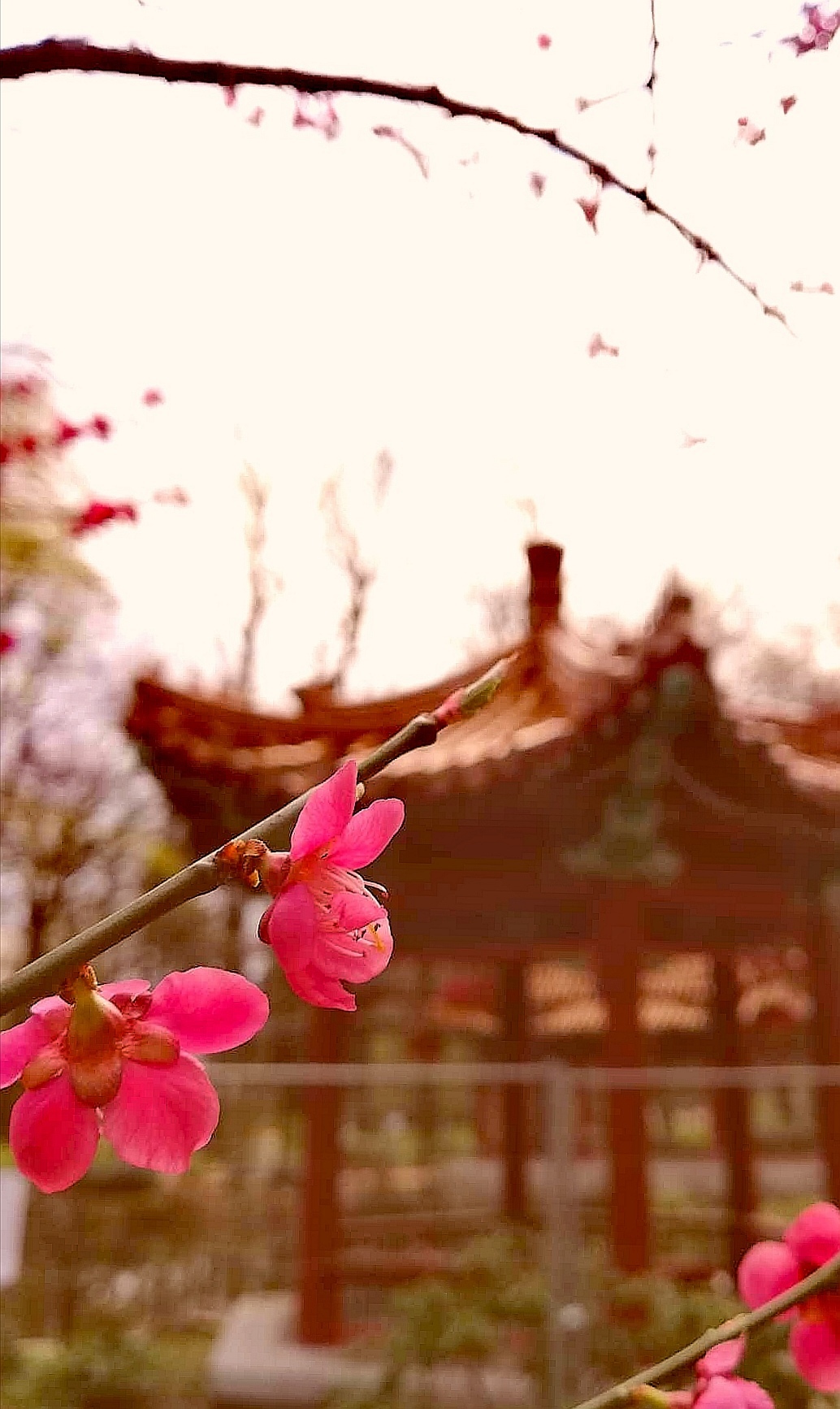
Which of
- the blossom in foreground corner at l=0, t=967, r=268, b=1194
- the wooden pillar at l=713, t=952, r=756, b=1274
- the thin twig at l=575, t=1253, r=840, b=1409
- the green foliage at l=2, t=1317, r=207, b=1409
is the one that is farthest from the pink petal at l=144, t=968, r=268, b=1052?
the wooden pillar at l=713, t=952, r=756, b=1274

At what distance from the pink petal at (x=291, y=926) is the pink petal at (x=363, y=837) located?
0.02m

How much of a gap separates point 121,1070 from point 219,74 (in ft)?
→ 2.26

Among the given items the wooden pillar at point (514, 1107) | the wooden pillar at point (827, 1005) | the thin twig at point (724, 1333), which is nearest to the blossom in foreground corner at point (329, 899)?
the thin twig at point (724, 1333)

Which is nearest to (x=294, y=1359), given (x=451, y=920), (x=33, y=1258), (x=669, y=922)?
(x=33, y=1258)

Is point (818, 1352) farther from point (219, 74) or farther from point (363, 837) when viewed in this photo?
point (219, 74)

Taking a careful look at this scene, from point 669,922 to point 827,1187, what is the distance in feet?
4.51

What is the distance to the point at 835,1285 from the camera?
1.61 ft

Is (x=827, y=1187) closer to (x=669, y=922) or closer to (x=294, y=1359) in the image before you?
(x=669, y=922)

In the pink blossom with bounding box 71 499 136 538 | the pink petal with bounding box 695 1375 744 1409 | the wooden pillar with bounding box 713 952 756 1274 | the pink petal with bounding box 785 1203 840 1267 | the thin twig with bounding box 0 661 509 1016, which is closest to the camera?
the thin twig with bounding box 0 661 509 1016

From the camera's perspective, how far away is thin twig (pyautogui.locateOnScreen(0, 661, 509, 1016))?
1.08ft

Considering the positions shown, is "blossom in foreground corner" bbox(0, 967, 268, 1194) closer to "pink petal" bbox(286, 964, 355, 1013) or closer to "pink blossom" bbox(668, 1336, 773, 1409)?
"pink petal" bbox(286, 964, 355, 1013)

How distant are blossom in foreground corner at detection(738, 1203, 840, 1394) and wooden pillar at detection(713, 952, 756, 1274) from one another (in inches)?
170

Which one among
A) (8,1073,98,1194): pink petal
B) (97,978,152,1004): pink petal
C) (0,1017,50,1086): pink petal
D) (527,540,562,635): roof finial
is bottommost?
(8,1073,98,1194): pink petal

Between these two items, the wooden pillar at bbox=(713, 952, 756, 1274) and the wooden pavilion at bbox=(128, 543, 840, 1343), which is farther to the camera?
the wooden pillar at bbox=(713, 952, 756, 1274)
